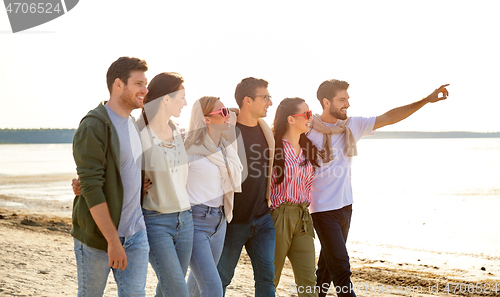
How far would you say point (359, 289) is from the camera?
6742 millimetres

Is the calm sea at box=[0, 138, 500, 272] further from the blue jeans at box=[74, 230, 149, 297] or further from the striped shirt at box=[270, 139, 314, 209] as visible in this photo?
the blue jeans at box=[74, 230, 149, 297]

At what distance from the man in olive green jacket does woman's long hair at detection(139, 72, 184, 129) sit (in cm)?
35

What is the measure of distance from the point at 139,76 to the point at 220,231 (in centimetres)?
146

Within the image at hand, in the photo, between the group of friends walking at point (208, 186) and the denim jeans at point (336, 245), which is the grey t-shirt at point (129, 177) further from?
the denim jeans at point (336, 245)

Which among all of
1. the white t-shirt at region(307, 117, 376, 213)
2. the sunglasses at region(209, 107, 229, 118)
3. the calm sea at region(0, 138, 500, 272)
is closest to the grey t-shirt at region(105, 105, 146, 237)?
the sunglasses at region(209, 107, 229, 118)

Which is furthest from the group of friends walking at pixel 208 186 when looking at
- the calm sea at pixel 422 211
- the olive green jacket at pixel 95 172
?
the calm sea at pixel 422 211

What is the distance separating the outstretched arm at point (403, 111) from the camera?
5504mm

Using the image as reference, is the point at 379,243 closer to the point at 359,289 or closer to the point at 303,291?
the point at 359,289

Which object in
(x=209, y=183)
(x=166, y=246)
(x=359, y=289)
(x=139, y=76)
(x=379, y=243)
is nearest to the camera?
(x=139, y=76)

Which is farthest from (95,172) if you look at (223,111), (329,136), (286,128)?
(329,136)

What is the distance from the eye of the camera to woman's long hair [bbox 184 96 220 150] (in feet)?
13.5

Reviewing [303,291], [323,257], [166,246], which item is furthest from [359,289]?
[166,246]

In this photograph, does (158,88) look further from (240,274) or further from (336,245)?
(240,274)

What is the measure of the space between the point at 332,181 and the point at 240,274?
2965 millimetres
